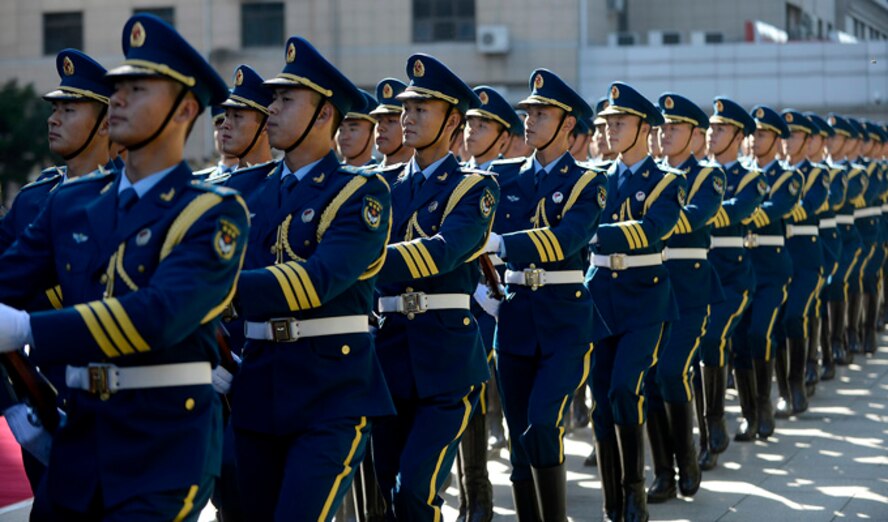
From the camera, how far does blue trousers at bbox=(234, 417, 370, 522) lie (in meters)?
5.12

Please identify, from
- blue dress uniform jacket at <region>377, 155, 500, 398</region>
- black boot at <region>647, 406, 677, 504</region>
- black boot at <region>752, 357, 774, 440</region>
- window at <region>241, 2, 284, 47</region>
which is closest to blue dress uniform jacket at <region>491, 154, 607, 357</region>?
blue dress uniform jacket at <region>377, 155, 500, 398</region>

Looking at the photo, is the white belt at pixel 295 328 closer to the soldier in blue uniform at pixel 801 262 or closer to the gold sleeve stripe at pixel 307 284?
the gold sleeve stripe at pixel 307 284

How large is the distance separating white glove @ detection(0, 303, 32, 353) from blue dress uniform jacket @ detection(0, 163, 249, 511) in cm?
4

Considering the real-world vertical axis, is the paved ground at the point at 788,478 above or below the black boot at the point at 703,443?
below

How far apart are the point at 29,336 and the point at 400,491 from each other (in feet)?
7.19

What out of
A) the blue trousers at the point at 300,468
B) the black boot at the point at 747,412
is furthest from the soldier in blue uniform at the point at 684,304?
the blue trousers at the point at 300,468

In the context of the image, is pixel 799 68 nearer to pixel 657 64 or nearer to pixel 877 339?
pixel 657 64

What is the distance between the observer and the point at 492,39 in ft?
125

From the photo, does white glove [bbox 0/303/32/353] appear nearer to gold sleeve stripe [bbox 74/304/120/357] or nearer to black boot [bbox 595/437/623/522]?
gold sleeve stripe [bbox 74/304/120/357]

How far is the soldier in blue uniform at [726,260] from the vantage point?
10.1 metres

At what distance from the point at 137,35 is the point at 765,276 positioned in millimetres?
7633

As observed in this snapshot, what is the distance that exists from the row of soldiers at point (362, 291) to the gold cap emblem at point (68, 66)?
0.02 metres

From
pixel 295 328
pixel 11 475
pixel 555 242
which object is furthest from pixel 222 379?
pixel 11 475

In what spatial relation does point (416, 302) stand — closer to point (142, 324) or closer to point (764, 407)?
point (142, 324)
